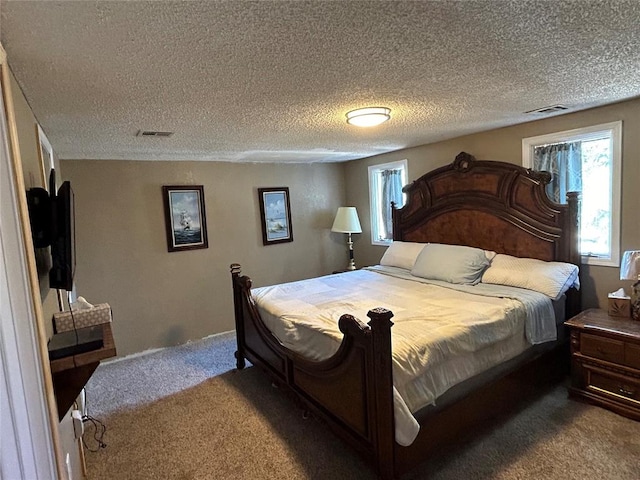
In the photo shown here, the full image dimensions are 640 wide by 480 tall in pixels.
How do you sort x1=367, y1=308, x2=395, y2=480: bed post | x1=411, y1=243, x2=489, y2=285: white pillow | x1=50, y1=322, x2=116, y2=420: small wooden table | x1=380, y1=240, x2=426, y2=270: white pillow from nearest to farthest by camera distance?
x1=50, y1=322, x2=116, y2=420: small wooden table, x1=367, y1=308, x2=395, y2=480: bed post, x1=411, y1=243, x2=489, y2=285: white pillow, x1=380, y1=240, x2=426, y2=270: white pillow

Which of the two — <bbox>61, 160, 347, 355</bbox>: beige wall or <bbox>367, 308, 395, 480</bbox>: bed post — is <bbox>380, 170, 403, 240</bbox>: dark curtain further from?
<bbox>367, 308, 395, 480</bbox>: bed post

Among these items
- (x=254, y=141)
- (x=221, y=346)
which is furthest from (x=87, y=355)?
(x=221, y=346)

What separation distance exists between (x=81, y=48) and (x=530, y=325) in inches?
114

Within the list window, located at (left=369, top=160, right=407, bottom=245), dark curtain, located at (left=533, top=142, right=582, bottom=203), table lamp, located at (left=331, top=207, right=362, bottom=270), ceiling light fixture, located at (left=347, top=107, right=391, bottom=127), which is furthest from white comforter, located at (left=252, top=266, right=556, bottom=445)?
window, located at (left=369, top=160, right=407, bottom=245)

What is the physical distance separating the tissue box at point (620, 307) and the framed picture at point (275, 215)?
3.38m

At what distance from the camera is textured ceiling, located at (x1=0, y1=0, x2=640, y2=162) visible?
119 cm

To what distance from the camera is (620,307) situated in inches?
101

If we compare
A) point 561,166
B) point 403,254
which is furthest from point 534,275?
point 403,254

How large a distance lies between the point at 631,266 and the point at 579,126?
1.15 metres

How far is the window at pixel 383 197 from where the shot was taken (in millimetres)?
4637

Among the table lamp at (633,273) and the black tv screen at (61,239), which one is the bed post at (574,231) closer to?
the table lamp at (633,273)

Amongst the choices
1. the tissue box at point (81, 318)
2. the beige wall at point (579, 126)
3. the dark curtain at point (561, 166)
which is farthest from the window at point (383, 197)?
the tissue box at point (81, 318)

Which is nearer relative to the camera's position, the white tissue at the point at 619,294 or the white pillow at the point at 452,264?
the white tissue at the point at 619,294

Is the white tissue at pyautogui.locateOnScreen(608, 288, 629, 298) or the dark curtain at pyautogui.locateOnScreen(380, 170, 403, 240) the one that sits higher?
the dark curtain at pyautogui.locateOnScreen(380, 170, 403, 240)
